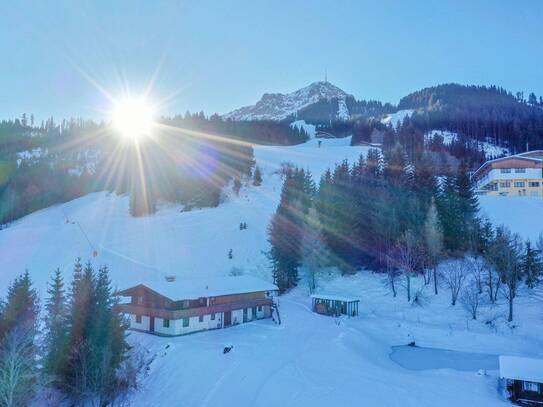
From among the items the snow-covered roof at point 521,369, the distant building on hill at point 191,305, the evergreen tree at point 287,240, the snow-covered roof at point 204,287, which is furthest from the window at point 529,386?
the evergreen tree at point 287,240

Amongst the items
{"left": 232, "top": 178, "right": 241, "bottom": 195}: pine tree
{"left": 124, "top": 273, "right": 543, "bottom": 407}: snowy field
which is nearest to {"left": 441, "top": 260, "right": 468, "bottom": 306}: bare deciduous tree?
{"left": 124, "top": 273, "right": 543, "bottom": 407}: snowy field

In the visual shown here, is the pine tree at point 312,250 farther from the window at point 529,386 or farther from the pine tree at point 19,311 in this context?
the pine tree at point 19,311

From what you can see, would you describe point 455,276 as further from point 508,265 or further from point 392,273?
point 392,273

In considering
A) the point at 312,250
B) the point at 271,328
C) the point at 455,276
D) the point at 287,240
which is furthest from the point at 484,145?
the point at 271,328

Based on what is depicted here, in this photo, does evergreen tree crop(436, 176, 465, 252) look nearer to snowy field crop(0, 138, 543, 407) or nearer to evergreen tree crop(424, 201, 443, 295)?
evergreen tree crop(424, 201, 443, 295)

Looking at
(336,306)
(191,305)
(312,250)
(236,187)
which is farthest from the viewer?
(236,187)

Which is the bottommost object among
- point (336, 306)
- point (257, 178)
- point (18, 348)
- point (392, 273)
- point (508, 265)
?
point (336, 306)
